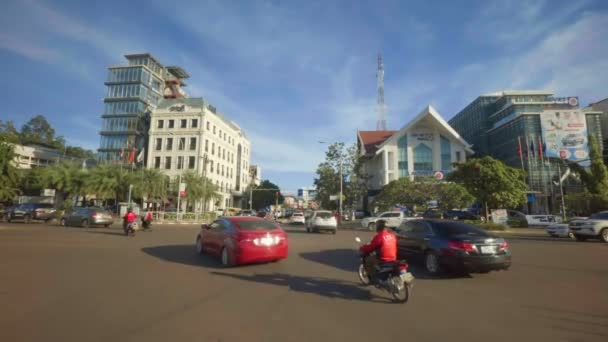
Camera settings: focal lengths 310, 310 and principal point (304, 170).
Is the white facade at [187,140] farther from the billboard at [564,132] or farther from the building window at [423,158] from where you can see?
the billboard at [564,132]

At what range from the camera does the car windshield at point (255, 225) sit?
356 inches

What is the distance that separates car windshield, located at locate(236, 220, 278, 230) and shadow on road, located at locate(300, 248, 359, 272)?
1945mm

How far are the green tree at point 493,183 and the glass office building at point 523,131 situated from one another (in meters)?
27.8

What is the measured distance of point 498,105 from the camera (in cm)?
6669

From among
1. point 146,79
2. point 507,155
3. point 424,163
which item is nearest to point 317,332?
point 424,163

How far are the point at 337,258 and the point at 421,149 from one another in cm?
4381

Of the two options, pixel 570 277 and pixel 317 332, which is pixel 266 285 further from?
pixel 570 277

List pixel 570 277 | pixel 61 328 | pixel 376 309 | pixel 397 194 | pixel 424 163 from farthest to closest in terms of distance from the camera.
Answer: pixel 424 163 → pixel 397 194 → pixel 570 277 → pixel 376 309 → pixel 61 328

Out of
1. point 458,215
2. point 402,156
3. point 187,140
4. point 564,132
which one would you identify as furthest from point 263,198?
point 564,132

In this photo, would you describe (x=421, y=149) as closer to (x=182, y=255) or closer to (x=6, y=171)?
(x=182, y=255)

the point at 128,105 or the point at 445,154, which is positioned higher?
the point at 128,105

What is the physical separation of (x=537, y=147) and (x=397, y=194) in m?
40.1

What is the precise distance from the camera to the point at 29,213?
25.9 m

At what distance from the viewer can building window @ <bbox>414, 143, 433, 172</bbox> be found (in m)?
49.4
